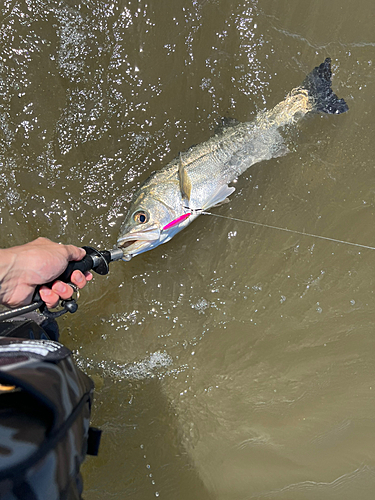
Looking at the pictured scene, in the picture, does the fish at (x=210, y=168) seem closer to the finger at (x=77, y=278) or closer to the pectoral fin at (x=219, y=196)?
the pectoral fin at (x=219, y=196)

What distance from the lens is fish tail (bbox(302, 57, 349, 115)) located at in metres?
3.18

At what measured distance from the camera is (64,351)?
5.50 ft

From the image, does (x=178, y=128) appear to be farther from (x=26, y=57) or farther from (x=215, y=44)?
(x=26, y=57)

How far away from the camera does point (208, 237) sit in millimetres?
3316

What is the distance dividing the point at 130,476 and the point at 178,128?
3592 millimetres

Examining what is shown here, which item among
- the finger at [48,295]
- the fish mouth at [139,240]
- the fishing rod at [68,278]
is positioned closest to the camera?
the fishing rod at [68,278]

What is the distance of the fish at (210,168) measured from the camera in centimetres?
284

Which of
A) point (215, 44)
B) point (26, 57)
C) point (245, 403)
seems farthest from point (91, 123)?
point (245, 403)

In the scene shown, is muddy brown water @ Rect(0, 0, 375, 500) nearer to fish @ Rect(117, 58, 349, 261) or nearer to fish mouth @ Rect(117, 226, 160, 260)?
fish @ Rect(117, 58, 349, 261)

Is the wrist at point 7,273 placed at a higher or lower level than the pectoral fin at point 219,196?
higher

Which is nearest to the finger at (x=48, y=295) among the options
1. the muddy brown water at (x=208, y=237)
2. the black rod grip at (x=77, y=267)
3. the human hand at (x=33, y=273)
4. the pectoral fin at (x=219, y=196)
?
the human hand at (x=33, y=273)

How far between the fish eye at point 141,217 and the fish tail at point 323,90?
6.84 feet

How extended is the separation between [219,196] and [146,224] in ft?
2.59

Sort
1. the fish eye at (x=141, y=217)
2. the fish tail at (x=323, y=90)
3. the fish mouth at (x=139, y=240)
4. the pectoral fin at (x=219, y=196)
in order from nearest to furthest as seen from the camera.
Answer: the fish mouth at (x=139, y=240), the fish eye at (x=141, y=217), the pectoral fin at (x=219, y=196), the fish tail at (x=323, y=90)
